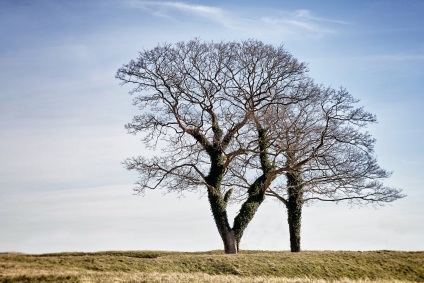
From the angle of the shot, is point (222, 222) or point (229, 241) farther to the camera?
point (222, 222)

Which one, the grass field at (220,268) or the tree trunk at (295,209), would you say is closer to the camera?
the grass field at (220,268)

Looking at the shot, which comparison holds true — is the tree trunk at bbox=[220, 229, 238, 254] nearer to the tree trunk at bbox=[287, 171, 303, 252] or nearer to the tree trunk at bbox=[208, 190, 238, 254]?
the tree trunk at bbox=[208, 190, 238, 254]

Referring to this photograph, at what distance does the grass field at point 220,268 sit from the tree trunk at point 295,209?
332 cm

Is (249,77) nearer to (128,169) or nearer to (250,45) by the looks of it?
(250,45)

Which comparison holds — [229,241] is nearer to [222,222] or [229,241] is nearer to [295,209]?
[222,222]

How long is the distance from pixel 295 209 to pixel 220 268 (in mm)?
7903

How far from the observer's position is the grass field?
9.78 m

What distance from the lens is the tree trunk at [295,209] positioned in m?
19.3

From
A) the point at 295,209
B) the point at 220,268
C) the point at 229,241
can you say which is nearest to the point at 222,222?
the point at 229,241

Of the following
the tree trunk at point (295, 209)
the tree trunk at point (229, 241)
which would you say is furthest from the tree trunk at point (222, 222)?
the tree trunk at point (295, 209)

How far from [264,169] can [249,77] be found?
483cm

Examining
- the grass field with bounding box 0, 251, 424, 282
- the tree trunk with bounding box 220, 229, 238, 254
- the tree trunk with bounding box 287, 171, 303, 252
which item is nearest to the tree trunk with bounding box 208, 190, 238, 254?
the tree trunk with bounding box 220, 229, 238, 254

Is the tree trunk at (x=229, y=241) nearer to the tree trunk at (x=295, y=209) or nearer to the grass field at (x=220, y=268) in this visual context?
the grass field at (x=220, y=268)

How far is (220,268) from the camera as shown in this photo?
12828mm
